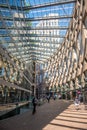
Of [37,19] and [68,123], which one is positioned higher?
[37,19]

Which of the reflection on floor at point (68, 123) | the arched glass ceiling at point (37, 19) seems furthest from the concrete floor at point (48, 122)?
the arched glass ceiling at point (37, 19)

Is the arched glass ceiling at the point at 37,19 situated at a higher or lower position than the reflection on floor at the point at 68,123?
higher

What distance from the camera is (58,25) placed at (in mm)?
41812

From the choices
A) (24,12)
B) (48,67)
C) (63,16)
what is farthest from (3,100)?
(48,67)

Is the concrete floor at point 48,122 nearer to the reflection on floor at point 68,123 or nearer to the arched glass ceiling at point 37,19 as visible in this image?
the reflection on floor at point 68,123

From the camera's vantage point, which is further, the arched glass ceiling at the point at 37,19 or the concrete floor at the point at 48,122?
the arched glass ceiling at the point at 37,19

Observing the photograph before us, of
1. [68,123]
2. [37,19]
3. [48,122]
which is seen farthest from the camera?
[37,19]

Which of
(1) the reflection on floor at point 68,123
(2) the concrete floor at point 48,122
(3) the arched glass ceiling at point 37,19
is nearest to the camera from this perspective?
(1) the reflection on floor at point 68,123

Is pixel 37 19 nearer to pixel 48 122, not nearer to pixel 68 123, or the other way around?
pixel 48 122

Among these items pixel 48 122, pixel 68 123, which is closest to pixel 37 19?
pixel 48 122

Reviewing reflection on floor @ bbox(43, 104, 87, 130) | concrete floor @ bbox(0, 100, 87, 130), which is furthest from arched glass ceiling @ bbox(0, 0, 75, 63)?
reflection on floor @ bbox(43, 104, 87, 130)

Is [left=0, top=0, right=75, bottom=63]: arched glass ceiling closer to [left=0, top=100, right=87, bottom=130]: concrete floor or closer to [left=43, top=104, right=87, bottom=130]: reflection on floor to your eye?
[left=0, top=100, right=87, bottom=130]: concrete floor

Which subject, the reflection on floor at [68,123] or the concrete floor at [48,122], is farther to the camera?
the concrete floor at [48,122]

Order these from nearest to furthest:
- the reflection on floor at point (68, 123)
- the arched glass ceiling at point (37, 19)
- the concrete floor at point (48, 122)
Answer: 1. the reflection on floor at point (68, 123)
2. the concrete floor at point (48, 122)
3. the arched glass ceiling at point (37, 19)
